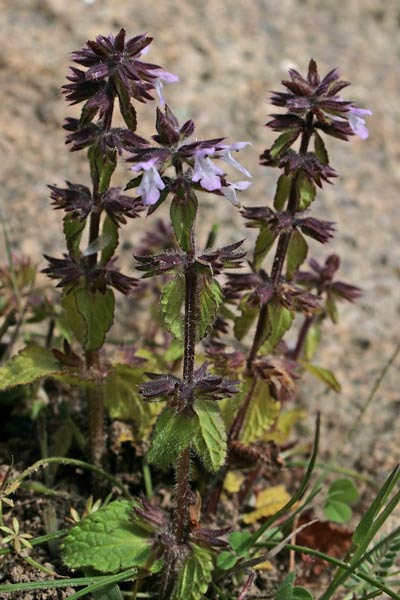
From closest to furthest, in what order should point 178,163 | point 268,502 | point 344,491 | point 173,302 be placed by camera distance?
point 178,163 → point 173,302 → point 344,491 → point 268,502

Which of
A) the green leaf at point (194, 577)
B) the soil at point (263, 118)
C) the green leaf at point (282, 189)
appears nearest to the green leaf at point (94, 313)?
the green leaf at point (282, 189)

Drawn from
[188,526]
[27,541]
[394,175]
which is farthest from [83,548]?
[394,175]

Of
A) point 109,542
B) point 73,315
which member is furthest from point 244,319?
point 109,542

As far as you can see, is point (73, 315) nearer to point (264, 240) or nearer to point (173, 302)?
point (173, 302)

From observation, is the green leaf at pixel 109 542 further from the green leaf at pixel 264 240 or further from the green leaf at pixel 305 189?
the green leaf at pixel 305 189

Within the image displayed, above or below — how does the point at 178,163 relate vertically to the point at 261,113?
below

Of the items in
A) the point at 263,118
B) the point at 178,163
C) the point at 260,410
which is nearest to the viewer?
the point at 178,163
